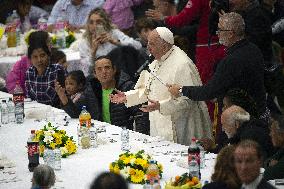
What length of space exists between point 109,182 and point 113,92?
164 inches

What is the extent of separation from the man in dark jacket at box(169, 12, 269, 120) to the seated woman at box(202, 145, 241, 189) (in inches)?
65.0

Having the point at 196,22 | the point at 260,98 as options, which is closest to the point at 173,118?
the point at 260,98

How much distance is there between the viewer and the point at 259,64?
25.4 feet

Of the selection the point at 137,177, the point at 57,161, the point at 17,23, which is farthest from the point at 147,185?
the point at 17,23

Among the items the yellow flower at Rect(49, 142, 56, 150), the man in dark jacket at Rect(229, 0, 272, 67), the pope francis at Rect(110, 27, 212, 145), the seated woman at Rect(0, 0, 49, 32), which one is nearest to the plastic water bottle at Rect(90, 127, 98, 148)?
the yellow flower at Rect(49, 142, 56, 150)

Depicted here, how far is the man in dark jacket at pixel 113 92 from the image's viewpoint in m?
8.91

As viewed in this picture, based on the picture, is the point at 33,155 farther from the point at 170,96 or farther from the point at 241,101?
the point at 241,101

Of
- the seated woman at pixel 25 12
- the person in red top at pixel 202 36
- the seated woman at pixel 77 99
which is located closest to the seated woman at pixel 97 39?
the seated woman at pixel 77 99

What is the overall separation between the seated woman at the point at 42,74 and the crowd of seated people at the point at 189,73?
0.04 ft

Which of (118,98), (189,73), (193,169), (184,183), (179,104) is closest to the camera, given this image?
(184,183)

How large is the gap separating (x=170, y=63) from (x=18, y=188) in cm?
217

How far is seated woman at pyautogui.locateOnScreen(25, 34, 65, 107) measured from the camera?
9.69 meters

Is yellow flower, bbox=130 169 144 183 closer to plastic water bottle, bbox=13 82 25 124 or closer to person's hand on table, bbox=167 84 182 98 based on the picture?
person's hand on table, bbox=167 84 182 98

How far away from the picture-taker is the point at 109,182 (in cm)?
483
